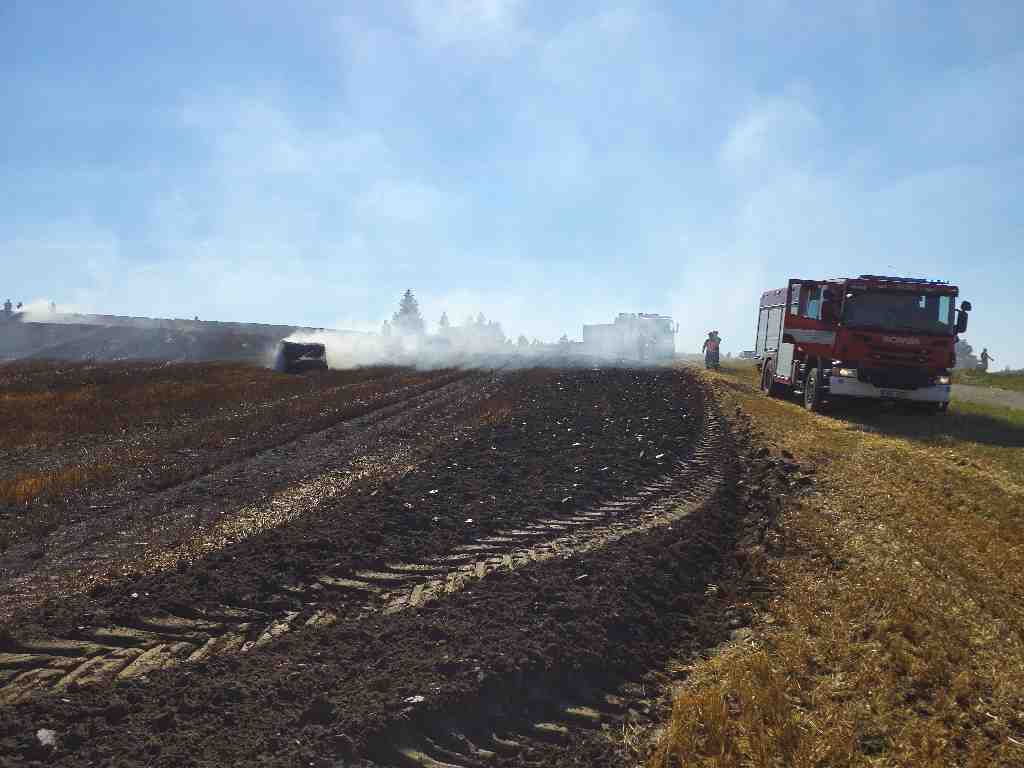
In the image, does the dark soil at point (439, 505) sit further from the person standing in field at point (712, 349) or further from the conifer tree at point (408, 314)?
the conifer tree at point (408, 314)

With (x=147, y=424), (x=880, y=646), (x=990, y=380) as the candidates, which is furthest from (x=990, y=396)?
(x=147, y=424)

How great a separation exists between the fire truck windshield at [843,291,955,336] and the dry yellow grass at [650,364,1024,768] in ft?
24.5

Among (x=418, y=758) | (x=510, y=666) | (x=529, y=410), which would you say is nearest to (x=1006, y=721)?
(x=510, y=666)

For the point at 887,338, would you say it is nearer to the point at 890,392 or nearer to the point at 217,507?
the point at 890,392

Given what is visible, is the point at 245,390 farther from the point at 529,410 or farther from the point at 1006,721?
the point at 1006,721

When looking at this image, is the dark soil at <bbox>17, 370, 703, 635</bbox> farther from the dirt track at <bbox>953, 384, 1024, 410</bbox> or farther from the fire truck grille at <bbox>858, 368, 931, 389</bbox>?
the dirt track at <bbox>953, 384, 1024, 410</bbox>

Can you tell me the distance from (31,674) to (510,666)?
3.27 meters

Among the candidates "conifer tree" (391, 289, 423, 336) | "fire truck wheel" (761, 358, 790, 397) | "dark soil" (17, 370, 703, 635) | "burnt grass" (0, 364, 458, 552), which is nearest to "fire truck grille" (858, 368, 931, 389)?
"dark soil" (17, 370, 703, 635)

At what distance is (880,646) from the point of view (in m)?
5.56

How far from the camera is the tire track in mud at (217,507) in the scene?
301 inches

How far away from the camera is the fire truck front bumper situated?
1717 cm

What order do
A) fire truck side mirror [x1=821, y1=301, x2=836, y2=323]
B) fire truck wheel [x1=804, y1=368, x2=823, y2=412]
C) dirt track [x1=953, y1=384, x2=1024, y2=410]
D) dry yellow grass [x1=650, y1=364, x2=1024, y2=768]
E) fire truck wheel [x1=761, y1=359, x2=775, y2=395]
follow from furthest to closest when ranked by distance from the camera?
fire truck wheel [x1=761, y1=359, x2=775, y2=395] → dirt track [x1=953, y1=384, x2=1024, y2=410] → fire truck wheel [x1=804, y1=368, x2=823, y2=412] → fire truck side mirror [x1=821, y1=301, x2=836, y2=323] → dry yellow grass [x1=650, y1=364, x2=1024, y2=768]

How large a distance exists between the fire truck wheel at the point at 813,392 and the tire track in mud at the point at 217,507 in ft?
33.7

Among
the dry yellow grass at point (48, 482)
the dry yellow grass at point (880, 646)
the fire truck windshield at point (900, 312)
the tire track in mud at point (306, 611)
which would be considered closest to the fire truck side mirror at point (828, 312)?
the fire truck windshield at point (900, 312)
